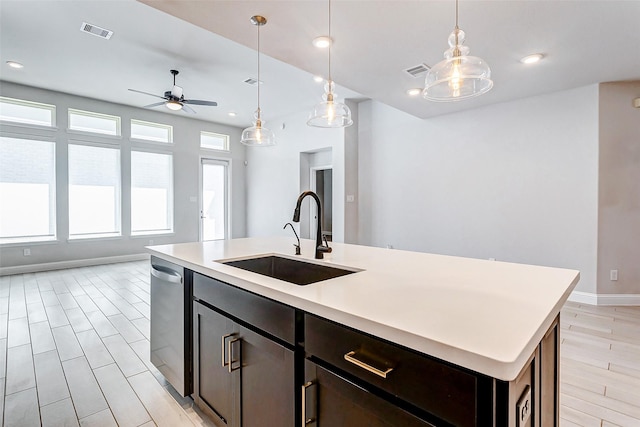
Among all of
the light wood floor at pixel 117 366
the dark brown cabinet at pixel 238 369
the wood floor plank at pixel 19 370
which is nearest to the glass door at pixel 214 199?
the light wood floor at pixel 117 366

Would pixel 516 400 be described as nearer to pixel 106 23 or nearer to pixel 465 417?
pixel 465 417

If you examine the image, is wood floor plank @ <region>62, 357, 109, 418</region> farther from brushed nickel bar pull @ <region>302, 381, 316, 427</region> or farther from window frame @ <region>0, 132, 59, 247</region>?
window frame @ <region>0, 132, 59, 247</region>

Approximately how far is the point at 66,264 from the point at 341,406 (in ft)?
21.8

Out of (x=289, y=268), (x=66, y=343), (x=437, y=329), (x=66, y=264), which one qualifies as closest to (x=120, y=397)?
(x=66, y=343)

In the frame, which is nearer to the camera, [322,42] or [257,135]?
[322,42]

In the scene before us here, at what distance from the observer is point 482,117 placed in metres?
4.38

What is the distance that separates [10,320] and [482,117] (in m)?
6.23

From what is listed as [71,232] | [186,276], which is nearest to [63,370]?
[186,276]

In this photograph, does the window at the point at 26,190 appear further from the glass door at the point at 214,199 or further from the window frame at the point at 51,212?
the glass door at the point at 214,199

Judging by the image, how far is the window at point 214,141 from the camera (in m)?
7.45

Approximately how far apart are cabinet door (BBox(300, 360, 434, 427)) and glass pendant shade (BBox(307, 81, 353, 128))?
1853 mm

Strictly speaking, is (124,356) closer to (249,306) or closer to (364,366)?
(249,306)

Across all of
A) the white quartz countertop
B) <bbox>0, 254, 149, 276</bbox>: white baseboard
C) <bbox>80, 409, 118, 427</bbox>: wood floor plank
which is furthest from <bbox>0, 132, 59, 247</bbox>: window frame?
the white quartz countertop

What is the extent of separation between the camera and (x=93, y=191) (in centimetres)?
588
